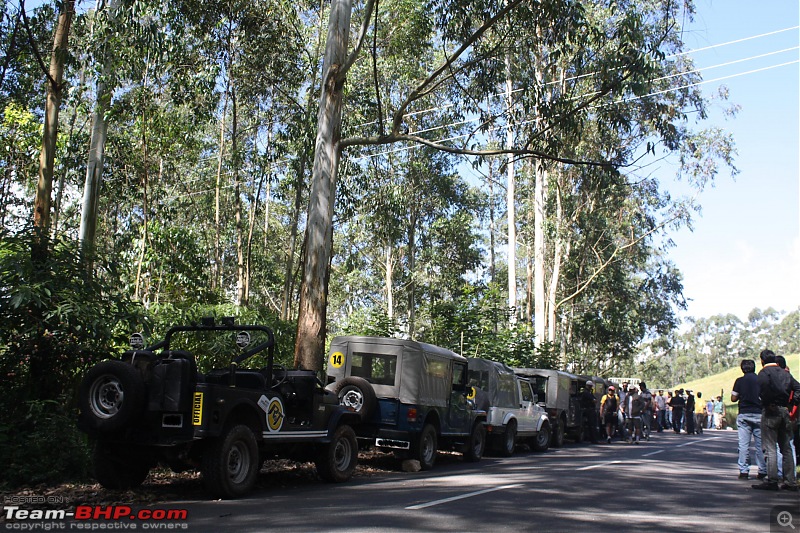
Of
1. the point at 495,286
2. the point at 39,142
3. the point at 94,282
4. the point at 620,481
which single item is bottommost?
the point at 620,481

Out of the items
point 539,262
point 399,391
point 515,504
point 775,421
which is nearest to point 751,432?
point 775,421

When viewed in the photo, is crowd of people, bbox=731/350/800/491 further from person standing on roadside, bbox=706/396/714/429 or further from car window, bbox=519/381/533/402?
person standing on roadside, bbox=706/396/714/429

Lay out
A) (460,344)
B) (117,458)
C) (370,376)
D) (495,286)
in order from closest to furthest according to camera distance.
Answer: (117,458)
(370,376)
(460,344)
(495,286)

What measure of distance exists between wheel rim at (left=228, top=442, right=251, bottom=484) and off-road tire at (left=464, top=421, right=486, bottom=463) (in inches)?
297

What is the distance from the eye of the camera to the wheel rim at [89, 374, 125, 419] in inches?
347

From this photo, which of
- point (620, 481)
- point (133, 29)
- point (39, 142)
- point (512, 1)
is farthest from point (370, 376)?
point (39, 142)

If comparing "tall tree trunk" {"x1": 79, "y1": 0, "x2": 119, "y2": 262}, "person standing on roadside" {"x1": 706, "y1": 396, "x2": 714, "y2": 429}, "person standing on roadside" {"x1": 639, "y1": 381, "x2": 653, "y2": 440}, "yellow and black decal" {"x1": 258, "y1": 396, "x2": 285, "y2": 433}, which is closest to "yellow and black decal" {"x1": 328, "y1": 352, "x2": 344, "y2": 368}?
"yellow and black decal" {"x1": 258, "y1": 396, "x2": 285, "y2": 433}

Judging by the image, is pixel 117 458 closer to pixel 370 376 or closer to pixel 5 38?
pixel 370 376

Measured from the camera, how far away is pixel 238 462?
962 centimetres

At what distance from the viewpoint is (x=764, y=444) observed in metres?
11.2

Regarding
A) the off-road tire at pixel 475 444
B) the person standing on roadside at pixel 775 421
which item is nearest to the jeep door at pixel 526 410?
the off-road tire at pixel 475 444

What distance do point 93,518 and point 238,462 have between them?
6.98 feet

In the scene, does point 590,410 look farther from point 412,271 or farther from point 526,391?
point 412,271

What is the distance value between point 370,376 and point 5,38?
14.5 m
